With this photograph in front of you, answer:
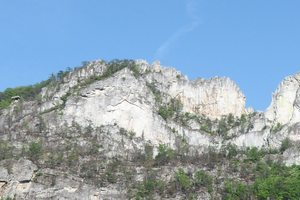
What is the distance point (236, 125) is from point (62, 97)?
2992 centimetres

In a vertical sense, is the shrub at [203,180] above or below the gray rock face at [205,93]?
below

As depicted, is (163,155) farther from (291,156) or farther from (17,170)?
(17,170)

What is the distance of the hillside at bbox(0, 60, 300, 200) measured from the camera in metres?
86.4

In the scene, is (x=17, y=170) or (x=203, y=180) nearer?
(x=17, y=170)

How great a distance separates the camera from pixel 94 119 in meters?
101

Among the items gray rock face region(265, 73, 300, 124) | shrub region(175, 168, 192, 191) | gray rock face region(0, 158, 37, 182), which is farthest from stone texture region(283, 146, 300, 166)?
gray rock face region(0, 158, 37, 182)

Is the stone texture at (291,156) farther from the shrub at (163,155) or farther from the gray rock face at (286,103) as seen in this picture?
the shrub at (163,155)

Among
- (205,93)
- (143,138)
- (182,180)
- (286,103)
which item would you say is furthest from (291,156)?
(205,93)

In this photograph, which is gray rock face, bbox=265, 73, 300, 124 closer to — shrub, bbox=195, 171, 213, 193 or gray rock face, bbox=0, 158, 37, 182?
shrub, bbox=195, 171, 213, 193

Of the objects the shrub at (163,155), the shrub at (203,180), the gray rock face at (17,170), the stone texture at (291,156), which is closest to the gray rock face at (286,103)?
the stone texture at (291,156)

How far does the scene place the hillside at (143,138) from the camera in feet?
283

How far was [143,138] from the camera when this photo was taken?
99875 mm

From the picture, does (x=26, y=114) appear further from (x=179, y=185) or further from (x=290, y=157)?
(x=290, y=157)

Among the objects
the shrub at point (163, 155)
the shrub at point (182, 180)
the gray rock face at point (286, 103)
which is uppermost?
the gray rock face at point (286, 103)
